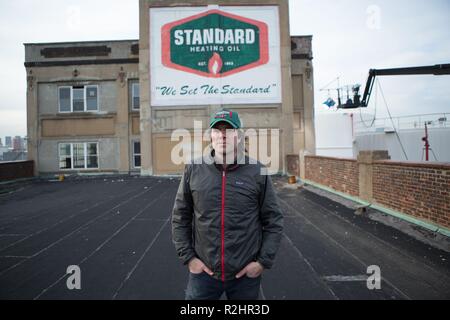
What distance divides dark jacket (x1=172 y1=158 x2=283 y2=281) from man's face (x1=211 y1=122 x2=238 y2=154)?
18cm

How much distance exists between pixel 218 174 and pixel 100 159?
2096 cm

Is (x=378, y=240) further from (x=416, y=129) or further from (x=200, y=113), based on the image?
(x=416, y=129)

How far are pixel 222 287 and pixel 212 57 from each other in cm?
1727

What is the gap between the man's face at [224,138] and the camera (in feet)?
7.60

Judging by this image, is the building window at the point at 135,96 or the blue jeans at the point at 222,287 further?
the building window at the point at 135,96

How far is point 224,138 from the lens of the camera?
7.69ft

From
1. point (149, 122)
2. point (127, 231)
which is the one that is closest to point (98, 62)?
point (149, 122)

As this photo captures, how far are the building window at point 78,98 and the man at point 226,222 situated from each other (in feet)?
71.0

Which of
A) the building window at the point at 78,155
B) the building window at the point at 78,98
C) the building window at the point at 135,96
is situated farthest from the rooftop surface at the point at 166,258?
the building window at the point at 78,98

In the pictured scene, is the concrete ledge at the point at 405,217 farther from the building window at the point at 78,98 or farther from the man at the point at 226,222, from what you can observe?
the building window at the point at 78,98

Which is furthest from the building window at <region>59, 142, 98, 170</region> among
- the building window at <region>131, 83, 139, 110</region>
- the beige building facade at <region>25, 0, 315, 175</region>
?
the building window at <region>131, 83, 139, 110</region>

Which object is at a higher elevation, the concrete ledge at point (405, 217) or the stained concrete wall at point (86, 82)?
the stained concrete wall at point (86, 82)
